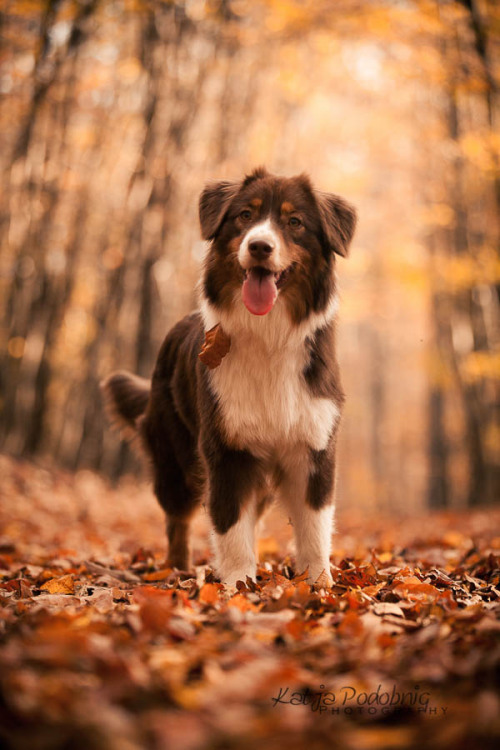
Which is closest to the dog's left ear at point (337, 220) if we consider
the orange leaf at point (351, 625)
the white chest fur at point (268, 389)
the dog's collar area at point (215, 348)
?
the white chest fur at point (268, 389)

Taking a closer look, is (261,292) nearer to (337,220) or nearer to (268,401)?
(268,401)

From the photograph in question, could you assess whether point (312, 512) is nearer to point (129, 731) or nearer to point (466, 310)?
point (129, 731)

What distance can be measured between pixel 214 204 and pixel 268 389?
133 centimetres

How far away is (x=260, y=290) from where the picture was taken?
4.05m

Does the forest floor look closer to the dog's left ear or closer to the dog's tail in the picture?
the dog's tail

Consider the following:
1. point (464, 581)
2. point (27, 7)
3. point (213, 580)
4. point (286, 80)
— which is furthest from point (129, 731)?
point (286, 80)

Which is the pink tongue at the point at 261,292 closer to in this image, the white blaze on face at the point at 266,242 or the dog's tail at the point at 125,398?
the white blaze on face at the point at 266,242

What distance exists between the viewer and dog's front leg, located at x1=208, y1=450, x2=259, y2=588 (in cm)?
413

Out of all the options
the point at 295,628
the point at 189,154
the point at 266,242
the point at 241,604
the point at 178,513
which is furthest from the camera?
the point at 189,154

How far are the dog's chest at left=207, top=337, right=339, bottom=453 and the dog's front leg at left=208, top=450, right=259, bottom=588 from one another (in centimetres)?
Result: 13

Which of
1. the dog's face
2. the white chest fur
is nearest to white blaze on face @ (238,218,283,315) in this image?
the dog's face

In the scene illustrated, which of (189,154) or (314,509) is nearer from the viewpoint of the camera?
(314,509)

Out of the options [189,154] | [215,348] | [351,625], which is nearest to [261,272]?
[215,348]

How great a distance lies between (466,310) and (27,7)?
10846 mm
